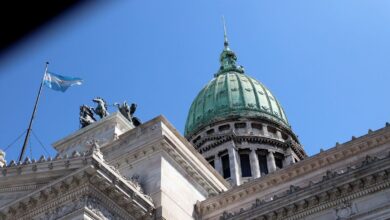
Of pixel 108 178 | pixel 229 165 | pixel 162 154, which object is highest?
pixel 229 165

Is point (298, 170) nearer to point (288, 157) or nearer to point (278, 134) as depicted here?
point (288, 157)

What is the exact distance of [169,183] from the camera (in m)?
21.5

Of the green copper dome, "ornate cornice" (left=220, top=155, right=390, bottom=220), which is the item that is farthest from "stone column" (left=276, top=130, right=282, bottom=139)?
"ornate cornice" (left=220, top=155, right=390, bottom=220)

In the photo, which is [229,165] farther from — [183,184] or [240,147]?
[183,184]

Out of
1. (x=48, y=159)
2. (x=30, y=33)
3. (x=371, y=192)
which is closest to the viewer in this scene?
(x=30, y=33)

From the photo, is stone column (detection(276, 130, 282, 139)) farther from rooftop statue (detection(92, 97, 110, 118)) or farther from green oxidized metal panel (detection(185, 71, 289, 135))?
rooftop statue (detection(92, 97, 110, 118))

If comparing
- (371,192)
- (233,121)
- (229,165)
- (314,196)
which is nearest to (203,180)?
(314,196)

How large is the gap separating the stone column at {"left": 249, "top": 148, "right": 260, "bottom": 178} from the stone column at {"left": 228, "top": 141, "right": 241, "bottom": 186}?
1.19m

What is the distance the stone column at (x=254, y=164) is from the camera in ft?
136

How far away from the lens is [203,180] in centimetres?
2444

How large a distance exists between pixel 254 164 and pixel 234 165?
5.73 ft

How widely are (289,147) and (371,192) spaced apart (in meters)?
27.8

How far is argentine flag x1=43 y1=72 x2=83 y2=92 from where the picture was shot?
99.8ft

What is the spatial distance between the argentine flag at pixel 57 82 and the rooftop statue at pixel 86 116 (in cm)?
199
